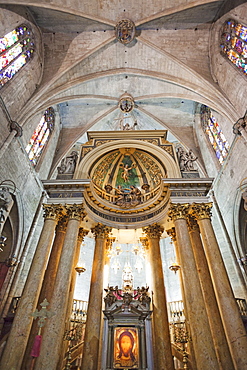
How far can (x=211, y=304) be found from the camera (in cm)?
844

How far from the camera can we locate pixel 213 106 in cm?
1100

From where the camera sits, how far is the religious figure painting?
8.28m

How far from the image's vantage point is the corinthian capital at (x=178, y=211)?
10.1 m

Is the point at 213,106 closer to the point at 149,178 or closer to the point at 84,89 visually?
the point at 149,178

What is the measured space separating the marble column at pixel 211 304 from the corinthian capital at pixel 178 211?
Answer: 88 cm

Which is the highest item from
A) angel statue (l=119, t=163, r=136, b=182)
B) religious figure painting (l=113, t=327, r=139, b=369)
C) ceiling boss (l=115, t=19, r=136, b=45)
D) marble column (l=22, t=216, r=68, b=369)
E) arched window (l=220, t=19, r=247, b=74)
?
ceiling boss (l=115, t=19, r=136, b=45)

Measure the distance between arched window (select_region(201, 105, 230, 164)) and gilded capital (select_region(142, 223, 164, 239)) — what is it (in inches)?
186

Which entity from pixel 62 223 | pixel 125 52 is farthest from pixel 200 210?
pixel 125 52

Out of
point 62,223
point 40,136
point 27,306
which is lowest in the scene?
point 27,306

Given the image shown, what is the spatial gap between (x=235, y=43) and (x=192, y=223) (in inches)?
327

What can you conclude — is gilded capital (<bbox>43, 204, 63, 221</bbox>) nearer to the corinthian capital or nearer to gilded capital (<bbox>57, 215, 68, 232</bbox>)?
gilded capital (<bbox>57, 215, 68, 232</bbox>)

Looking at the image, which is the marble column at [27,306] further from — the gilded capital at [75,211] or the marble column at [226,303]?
the marble column at [226,303]

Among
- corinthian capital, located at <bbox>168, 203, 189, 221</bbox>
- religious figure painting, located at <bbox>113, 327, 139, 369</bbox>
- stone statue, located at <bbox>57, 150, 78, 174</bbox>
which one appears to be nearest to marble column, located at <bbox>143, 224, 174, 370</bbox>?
religious figure painting, located at <bbox>113, 327, 139, 369</bbox>

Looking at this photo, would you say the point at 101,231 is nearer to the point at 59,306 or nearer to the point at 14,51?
the point at 59,306
